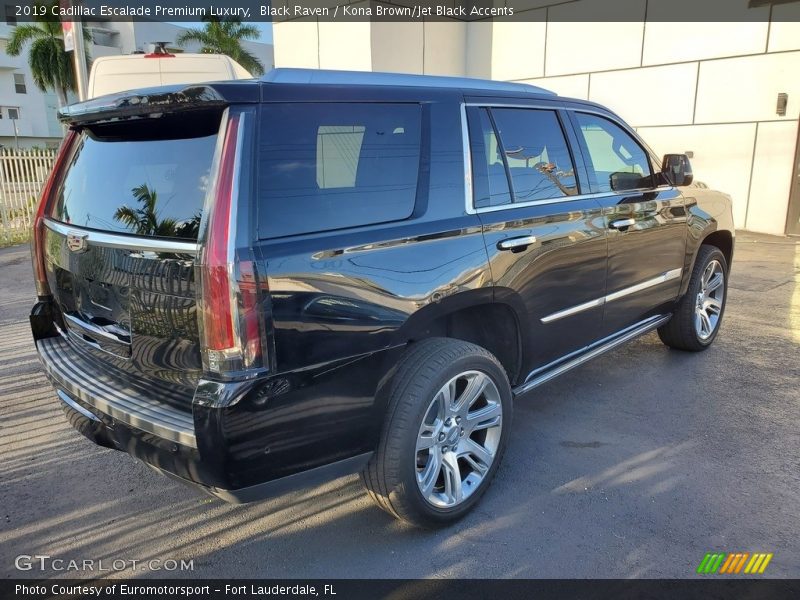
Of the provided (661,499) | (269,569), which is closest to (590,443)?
(661,499)

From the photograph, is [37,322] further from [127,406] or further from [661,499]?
[661,499]

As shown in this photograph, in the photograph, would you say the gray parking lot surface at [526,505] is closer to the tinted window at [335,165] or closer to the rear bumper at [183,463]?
the rear bumper at [183,463]

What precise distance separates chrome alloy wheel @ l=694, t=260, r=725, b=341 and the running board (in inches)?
18.1

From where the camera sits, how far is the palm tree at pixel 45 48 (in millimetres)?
34562

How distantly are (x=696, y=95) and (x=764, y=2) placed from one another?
1.79 meters

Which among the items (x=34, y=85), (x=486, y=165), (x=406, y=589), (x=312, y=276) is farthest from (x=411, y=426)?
(x=34, y=85)

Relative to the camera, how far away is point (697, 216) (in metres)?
4.62

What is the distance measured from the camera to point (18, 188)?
37.2 feet

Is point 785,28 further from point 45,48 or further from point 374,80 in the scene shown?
point 45,48

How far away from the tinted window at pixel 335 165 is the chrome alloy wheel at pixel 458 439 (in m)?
0.89

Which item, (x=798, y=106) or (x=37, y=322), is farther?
(x=798, y=106)

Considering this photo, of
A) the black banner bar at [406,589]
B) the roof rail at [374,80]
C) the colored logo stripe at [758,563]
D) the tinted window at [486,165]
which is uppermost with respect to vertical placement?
the roof rail at [374,80]

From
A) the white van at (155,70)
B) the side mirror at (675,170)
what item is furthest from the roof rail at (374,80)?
the white van at (155,70)

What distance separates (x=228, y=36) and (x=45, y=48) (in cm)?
1137
